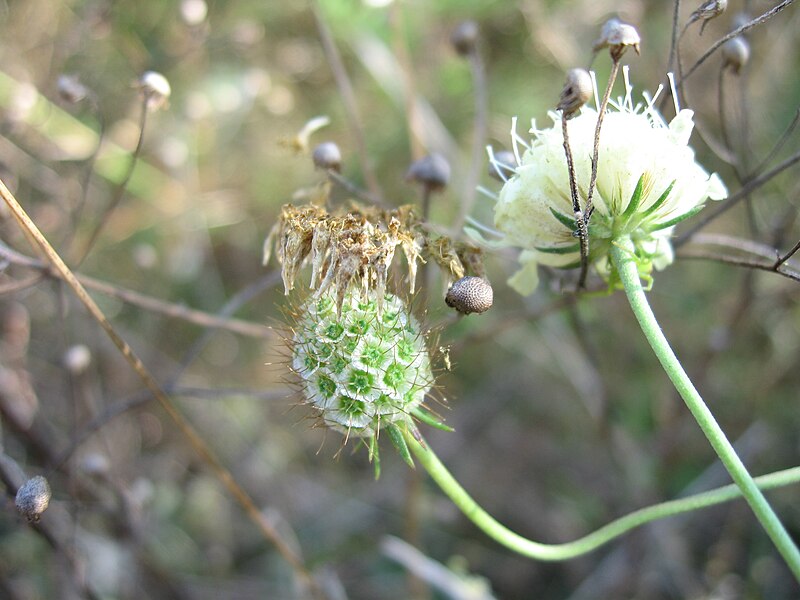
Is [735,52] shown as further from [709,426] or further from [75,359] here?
[75,359]

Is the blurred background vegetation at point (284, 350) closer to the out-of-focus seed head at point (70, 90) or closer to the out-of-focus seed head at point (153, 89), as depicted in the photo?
the out-of-focus seed head at point (70, 90)

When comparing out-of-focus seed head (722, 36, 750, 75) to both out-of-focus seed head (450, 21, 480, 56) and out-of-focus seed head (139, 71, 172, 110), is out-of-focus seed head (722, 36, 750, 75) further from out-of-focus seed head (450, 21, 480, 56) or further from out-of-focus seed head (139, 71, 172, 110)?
out-of-focus seed head (139, 71, 172, 110)

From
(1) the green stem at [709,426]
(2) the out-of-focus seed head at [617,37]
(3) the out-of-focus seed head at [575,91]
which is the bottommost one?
(1) the green stem at [709,426]

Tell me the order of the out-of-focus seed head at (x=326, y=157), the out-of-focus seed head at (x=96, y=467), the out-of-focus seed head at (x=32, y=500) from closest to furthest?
the out-of-focus seed head at (x=32, y=500)
the out-of-focus seed head at (x=326, y=157)
the out-of-focus seed head at (x=96, y=467)

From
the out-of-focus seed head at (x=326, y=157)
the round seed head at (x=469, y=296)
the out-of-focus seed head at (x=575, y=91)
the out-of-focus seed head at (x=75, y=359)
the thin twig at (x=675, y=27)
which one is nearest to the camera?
the out-of-focus seed head at (x=575, y=91)

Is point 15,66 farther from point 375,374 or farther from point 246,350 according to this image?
point 375,374

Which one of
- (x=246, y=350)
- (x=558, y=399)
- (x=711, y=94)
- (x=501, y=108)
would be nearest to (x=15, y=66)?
(x=246, y=350)

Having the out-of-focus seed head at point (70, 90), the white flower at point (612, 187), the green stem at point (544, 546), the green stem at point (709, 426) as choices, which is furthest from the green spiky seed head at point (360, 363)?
the out-of-focus seed head at point (70, 90)
